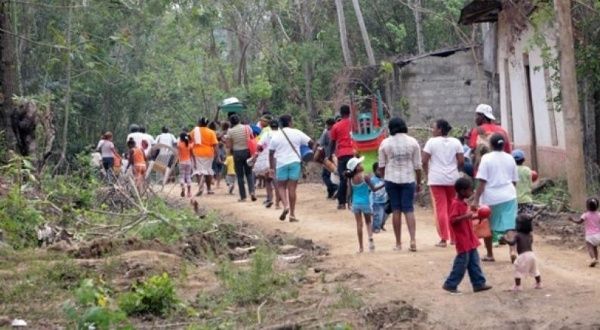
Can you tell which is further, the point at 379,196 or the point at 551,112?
the point at 551,112

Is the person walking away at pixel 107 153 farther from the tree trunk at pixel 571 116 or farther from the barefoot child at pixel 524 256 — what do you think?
the barefoot child at pixel 524 256

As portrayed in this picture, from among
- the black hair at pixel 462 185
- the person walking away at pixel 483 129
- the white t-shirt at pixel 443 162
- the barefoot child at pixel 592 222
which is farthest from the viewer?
the person walking away at pixel 483 129

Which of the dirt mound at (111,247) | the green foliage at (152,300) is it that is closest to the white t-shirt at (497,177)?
the dirt mound at (111,247)

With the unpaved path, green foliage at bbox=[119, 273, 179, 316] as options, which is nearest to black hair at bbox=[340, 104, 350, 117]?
the unpaved path

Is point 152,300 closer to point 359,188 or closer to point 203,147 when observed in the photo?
point 359,188

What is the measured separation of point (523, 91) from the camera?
24.8m

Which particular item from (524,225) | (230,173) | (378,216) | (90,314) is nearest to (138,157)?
(230,173)

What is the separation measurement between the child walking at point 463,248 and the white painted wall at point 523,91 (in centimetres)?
1138

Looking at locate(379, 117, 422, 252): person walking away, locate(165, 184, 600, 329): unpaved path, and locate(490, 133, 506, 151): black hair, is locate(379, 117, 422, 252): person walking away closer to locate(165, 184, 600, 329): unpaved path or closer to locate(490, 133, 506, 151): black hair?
locate(165, 184, 600, 329): unpaved path

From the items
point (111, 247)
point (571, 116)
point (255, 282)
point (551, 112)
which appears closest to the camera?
point (255, 282)

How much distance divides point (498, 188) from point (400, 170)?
156 cm

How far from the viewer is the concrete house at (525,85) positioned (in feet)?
71.3

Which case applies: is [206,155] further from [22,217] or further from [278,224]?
[22,217]

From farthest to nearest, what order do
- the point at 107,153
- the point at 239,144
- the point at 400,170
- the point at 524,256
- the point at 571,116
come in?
1. the point at 107,153
2. the point at 239,144
3. the point at 571,116
4. the point at 400,170
5. the point at 524,256
